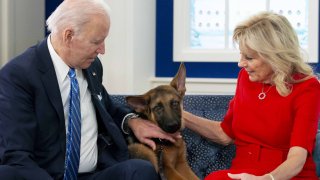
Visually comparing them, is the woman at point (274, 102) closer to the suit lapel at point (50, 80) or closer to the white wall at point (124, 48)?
the suit lapel at point (50, 80)

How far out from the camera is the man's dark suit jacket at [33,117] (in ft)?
6.37

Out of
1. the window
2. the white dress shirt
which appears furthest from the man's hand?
the window

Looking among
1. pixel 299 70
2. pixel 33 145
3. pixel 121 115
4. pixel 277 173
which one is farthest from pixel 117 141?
pixel 299 70

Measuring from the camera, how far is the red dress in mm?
2129

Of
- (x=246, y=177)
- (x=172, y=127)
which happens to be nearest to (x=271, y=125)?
(x=246, y=177)

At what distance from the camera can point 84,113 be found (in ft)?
7.45

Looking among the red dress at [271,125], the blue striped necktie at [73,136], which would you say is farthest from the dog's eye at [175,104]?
the blue striped necktie at [73,136]

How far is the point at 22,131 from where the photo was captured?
6.47 feet

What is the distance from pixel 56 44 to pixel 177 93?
73cm

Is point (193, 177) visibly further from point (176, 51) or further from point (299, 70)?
Answer: point (176, 51)

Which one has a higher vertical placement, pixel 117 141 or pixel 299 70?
pixel 299 70

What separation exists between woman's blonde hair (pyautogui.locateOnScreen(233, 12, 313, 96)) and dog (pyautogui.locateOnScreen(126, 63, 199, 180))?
485mm

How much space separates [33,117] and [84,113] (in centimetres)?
28

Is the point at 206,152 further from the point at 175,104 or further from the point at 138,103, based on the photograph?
the point at 138,103
